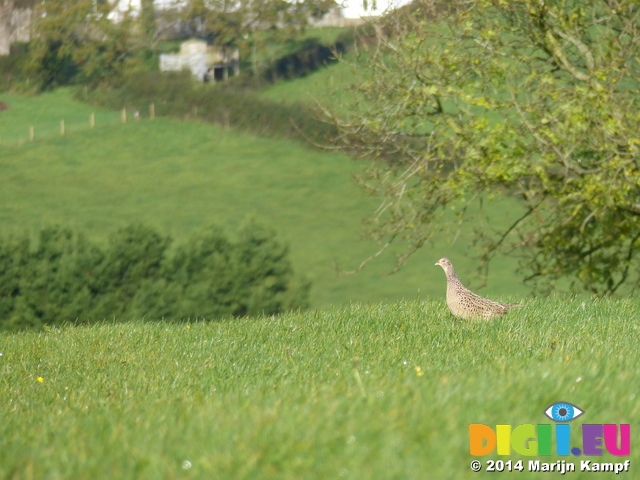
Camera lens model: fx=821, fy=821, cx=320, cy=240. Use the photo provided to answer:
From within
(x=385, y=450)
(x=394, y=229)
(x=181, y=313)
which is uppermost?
(x=385, y=450)

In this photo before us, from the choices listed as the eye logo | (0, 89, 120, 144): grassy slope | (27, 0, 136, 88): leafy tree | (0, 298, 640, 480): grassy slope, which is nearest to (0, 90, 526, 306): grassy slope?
(0, 89, 120, 144): grassy slope

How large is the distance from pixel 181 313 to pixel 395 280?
10478 millimetres

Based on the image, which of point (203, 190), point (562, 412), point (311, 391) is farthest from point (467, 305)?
point (203, 190)

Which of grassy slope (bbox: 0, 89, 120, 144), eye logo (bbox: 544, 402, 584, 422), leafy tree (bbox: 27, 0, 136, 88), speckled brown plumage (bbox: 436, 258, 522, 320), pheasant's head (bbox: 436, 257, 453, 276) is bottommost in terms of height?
speckled brown plumage (bbox: 436, 258, 522, 320)

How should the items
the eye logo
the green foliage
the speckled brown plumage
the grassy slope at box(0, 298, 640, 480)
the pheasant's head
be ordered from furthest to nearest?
the green foliage → the pheasant's head → the speckled brown plumage → the eye logo → the grassy slope at box(0, 298, 640, 480)

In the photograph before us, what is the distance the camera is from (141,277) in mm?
38219

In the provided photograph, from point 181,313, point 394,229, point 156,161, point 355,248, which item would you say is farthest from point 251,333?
point 156,161

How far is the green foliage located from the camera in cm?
3709

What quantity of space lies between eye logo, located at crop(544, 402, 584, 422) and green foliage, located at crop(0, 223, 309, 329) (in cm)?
3184

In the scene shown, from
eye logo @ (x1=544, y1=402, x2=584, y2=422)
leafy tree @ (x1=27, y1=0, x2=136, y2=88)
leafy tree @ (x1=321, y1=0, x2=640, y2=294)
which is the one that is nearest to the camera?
eye logo @ (x1=544, y1=402, x2=584, y2=422)

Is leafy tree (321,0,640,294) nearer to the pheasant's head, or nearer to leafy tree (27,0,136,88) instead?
the pheasant's head

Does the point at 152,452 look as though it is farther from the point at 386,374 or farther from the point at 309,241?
the point at 309,241

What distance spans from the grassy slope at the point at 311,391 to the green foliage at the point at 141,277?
2717 cm

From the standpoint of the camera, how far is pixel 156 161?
52406mm
